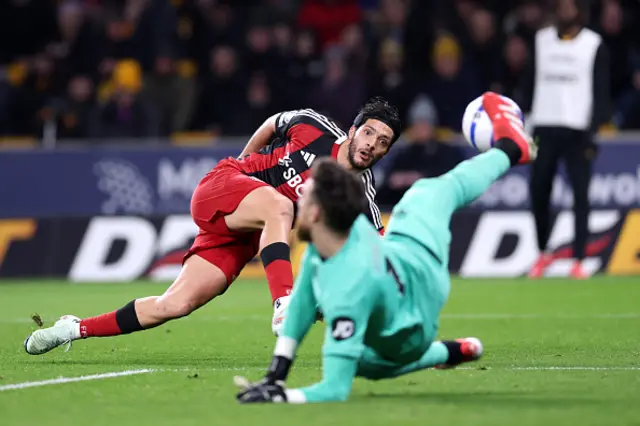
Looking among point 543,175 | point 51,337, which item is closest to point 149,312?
point 51,337

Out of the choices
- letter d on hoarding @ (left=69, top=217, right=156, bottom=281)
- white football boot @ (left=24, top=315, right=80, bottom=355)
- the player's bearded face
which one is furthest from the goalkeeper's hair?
letter d on hoarding @ (left=69, top=217, right=156, bottom=281)

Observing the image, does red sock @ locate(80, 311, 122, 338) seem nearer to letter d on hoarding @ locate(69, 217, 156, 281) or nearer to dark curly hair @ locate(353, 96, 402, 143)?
dark curly hair @ locate(353, 96, 402, 143)

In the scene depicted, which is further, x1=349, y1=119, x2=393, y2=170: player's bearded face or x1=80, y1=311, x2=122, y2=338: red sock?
x1=80, y1=311, x2=122, y2=338: red sock

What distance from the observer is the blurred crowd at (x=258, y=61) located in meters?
16.2

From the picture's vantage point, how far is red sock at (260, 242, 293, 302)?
22.5 feet

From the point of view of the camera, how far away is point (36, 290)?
13.2 meters

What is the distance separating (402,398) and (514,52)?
11071mm

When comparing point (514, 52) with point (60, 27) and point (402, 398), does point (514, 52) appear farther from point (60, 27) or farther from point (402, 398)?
point (402, 398)

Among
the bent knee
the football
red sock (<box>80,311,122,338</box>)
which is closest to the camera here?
the football

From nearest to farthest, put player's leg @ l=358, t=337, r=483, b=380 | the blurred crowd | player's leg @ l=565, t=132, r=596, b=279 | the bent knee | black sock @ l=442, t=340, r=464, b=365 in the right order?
1. player's leg @ l=358, t=337, r=483, b=380
2. black sock @ l=442, t=340, r=464, b=365
3. the bent knee
4. player's leg @ l=565, t=132, r=596, b=279
5. the blurred crowd

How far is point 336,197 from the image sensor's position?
16.7 feet

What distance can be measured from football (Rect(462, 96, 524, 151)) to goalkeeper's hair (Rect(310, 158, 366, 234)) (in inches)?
55.6

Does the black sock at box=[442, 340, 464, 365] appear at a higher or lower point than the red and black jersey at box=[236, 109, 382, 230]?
lower

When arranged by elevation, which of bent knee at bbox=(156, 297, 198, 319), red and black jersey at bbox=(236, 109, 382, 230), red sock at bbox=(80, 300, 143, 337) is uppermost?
red and black jersey at bbox=(236, 109, 382, 230)
